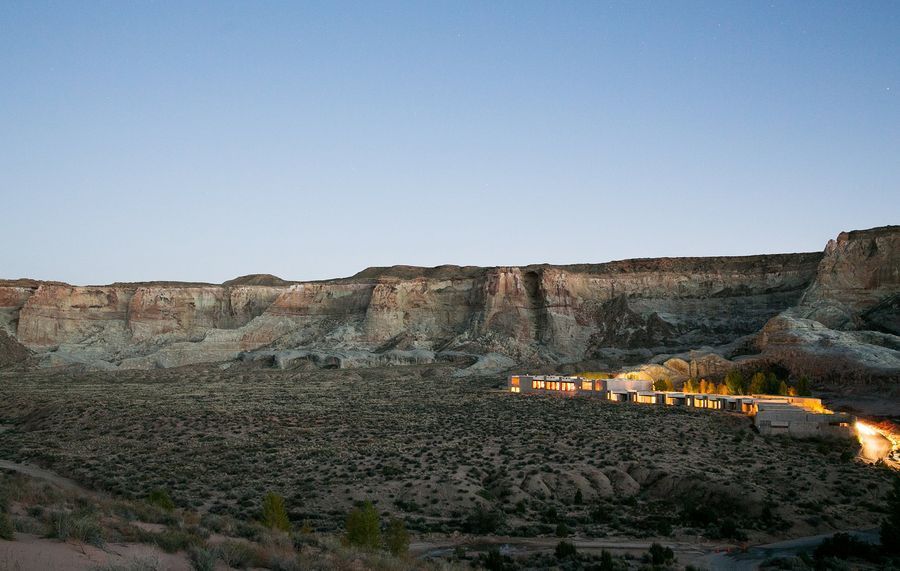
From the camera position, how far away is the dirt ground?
20328 mm

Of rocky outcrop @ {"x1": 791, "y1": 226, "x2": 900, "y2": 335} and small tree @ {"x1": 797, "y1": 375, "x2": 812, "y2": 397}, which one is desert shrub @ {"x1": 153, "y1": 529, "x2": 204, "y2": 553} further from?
rocky outcrop @ {"x1": 791, "y1": 226, "x2": 900, "y2": 335}

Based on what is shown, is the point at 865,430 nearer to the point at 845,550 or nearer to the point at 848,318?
the point at 845,550

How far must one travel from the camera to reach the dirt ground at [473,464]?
800 inches

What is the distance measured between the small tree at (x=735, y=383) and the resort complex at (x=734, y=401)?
12.2ft

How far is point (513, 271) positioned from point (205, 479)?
6082 cm

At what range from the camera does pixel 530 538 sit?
18500 millimetres

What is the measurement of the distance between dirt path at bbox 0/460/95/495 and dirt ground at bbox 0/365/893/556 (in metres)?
0.36

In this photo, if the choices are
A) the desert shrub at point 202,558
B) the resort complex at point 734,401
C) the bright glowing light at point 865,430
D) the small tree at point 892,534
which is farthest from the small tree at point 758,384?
the desert shrub at point 202,558

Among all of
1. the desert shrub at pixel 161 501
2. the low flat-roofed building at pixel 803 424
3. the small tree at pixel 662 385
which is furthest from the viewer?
the small tree at pixel 662 385

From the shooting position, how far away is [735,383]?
152 feet

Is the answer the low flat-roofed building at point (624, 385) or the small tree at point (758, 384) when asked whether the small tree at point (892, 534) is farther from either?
the low flat-roofed building at point (624, 385)

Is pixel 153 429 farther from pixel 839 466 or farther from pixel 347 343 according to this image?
pixel 347 343

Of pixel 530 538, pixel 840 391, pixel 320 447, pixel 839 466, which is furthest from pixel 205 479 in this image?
pixel 840 391

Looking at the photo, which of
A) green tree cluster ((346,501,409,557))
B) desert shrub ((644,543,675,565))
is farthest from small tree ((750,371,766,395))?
green tree cluster ((346,501,409,557))
